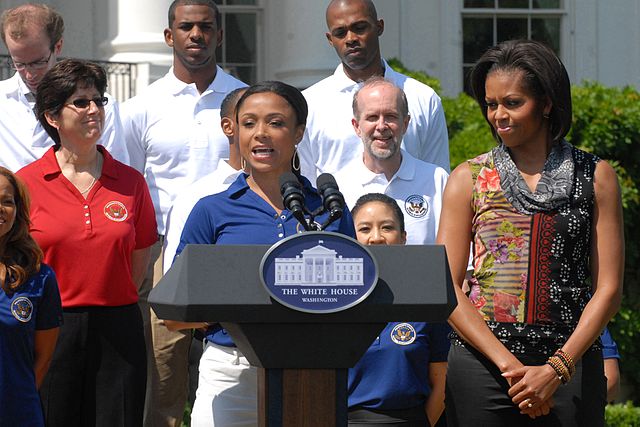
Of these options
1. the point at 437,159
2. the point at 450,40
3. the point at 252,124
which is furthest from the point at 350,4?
the point at 450,40

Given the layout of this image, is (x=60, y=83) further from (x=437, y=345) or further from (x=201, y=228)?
(x=437, y=345)

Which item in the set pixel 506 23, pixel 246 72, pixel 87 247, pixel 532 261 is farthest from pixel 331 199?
pixel 506 23

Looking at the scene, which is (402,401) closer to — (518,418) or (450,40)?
(518,418)

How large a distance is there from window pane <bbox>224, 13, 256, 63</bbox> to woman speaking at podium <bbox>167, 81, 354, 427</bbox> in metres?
9.76

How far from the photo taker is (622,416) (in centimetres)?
871

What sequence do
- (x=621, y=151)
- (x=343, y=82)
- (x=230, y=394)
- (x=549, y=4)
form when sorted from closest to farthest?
(x=230, y=394), (x=343, y=82), (x=621, y=151), (x=549, y=4)

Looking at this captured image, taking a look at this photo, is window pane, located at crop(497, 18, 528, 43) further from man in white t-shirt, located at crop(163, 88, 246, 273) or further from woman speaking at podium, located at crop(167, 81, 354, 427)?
woman speaking at podium, located at crop(167, 81, 354, 427)

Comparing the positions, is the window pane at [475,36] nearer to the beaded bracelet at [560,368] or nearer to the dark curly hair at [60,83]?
the dark curly hair at [60,83]

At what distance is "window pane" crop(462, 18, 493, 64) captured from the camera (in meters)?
14.5

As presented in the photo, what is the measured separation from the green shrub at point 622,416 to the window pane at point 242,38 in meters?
7.01

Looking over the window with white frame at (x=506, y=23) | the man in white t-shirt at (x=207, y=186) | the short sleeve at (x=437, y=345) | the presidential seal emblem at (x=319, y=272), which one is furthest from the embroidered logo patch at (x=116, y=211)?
the window with white frame at (x=506, y=23)

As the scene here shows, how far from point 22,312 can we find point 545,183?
6.99 ft

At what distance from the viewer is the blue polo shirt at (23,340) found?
Answer: 4.95m

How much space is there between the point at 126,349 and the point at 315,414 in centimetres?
221
